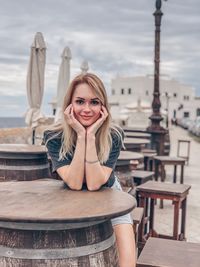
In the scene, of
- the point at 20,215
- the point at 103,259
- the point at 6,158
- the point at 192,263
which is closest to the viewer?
the point at 20,215

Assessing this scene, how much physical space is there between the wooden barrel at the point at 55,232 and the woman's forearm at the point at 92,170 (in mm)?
300

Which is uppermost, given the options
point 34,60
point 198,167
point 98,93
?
point 34,60

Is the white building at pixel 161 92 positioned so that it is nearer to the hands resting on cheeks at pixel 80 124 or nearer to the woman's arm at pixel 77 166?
the hands resting on cheeks at pixel 80 124

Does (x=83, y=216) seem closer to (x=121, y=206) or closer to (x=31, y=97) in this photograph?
(x=121, y=206)

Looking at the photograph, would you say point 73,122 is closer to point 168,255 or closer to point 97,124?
point 97,124

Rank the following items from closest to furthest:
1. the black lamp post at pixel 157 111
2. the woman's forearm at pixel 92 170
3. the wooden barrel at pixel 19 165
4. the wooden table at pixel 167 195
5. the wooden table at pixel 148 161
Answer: the woman's forearm at pixel 92 170, the wooden barrel at pixel 19 165, the wooden table at pixel 167 195, the wooden table at pixel 148 161, the black lamp post at pixel 157 111

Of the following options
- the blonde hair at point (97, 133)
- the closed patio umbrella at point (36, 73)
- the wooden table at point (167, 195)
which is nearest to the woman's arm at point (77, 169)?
the blonde hair at point (97, 133)

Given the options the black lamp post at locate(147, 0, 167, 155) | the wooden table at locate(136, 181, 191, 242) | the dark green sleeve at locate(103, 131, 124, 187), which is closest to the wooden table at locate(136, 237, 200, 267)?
the dark green sleeve at locate(103, 131, 124, 187)

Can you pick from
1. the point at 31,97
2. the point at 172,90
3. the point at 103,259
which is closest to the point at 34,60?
the point at 31,97

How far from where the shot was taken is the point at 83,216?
74.9 inches

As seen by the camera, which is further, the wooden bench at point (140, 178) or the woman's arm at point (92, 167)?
the wooden bench at point (140, 178)

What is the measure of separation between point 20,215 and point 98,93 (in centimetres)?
102

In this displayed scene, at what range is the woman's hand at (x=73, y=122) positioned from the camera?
2531mm

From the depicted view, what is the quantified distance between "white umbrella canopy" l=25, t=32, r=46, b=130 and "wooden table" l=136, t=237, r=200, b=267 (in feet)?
24.9
